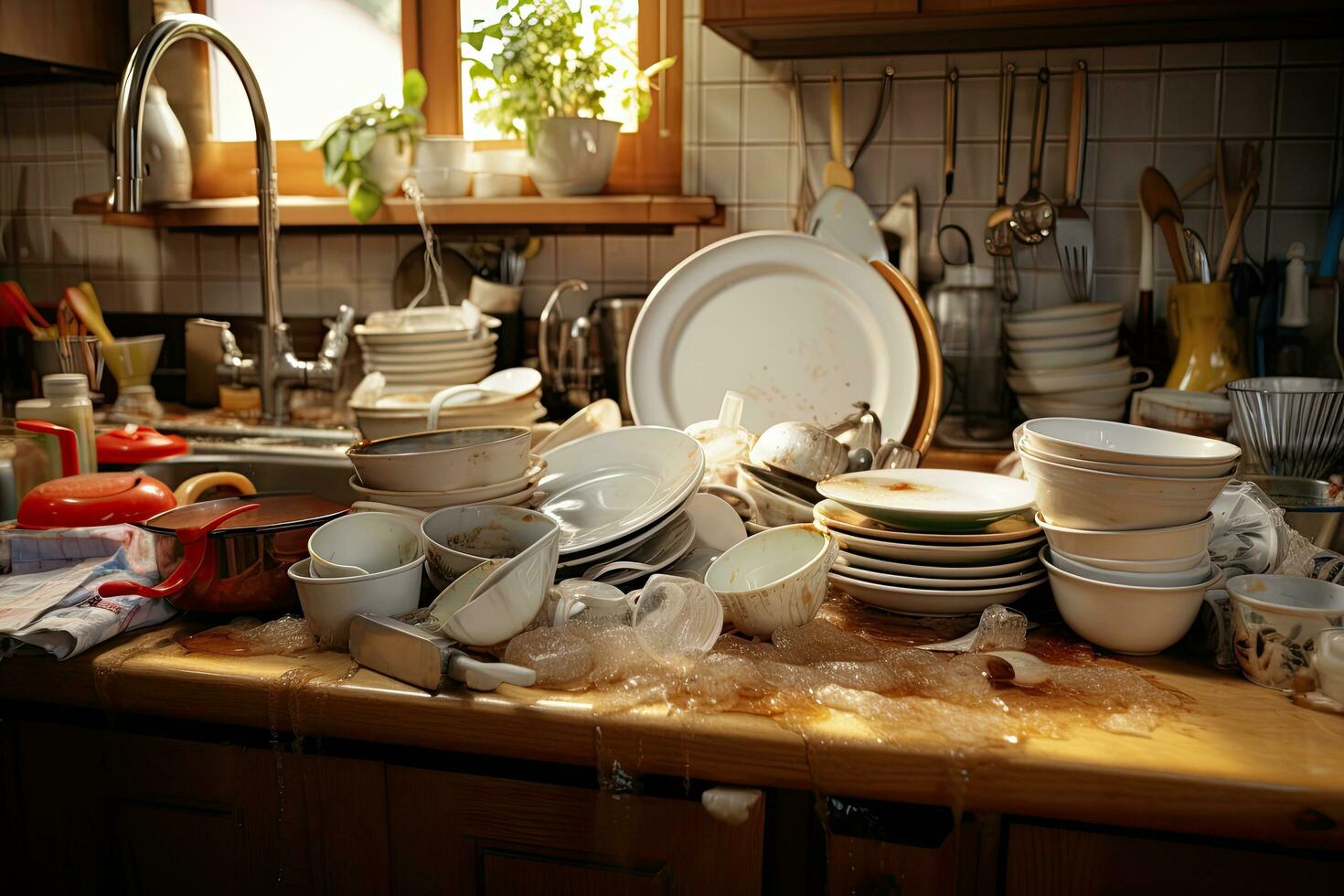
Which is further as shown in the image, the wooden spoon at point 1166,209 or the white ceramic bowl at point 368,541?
the wooden spoon at point 1166,209

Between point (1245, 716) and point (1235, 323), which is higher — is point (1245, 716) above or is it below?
below

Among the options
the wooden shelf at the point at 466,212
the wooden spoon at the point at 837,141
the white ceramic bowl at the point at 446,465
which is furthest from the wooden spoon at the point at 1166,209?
the white ceramic bowl at the point at 446,465

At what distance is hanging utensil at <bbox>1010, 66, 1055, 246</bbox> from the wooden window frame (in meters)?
0.63

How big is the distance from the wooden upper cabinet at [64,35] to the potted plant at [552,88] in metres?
0.83

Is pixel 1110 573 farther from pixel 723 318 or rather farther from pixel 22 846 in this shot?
pixel 22 846

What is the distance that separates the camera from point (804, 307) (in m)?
1.54

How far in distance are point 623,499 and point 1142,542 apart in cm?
48

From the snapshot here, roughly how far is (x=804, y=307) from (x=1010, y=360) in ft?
1.42

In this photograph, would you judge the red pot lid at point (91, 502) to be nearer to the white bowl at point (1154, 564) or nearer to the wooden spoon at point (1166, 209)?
the white bowl at point (1154, 564)

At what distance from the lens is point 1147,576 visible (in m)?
0.79

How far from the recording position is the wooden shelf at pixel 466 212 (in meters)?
1.77

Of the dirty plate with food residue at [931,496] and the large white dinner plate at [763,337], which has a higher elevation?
the large white dinner plate at [763,337]

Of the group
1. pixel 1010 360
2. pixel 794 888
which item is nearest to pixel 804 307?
pixel 1010 360

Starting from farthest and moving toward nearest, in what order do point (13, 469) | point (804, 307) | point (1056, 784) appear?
1. point (804, 307)
2. point (13, 469)
3. point (1056, 784)
